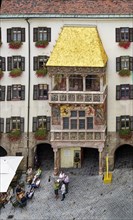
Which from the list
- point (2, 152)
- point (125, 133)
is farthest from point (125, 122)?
point (2, 152)

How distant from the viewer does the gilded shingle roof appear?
50181 mm

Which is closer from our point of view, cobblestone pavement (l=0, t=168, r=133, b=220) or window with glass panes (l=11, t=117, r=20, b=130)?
cobblestone pavement (l=0, t=168, r=133, b=220)

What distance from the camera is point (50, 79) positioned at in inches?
2002

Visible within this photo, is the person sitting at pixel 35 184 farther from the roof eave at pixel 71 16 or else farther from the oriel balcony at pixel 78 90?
the roof eave at pixel 71 16

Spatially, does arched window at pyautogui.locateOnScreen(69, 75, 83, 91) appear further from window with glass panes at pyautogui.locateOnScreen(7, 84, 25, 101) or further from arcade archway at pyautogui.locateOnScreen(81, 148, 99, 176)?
arcade archway at pyautogui.locateOnScreen(81, 148, 99, 176)

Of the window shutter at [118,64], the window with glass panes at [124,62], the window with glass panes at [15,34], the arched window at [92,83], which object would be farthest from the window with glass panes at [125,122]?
the window with glass panes at [15,34]

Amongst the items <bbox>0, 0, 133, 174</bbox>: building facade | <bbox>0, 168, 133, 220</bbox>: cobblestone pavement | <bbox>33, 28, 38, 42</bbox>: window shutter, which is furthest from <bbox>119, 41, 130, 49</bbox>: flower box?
<bbox>0, 168, 133, 220</bbox>: cobblestone pavement

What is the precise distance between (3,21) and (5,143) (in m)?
11.4

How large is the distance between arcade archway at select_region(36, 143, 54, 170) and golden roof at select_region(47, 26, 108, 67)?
10432mm

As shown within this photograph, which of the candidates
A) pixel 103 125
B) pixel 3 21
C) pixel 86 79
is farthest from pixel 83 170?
pixel 3 21

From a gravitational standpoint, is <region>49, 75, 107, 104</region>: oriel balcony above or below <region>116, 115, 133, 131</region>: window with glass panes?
above

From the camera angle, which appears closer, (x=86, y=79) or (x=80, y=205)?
(x=80, y=205)

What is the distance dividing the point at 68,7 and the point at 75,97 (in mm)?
8430

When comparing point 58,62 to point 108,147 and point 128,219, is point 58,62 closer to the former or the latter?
point 108,147
